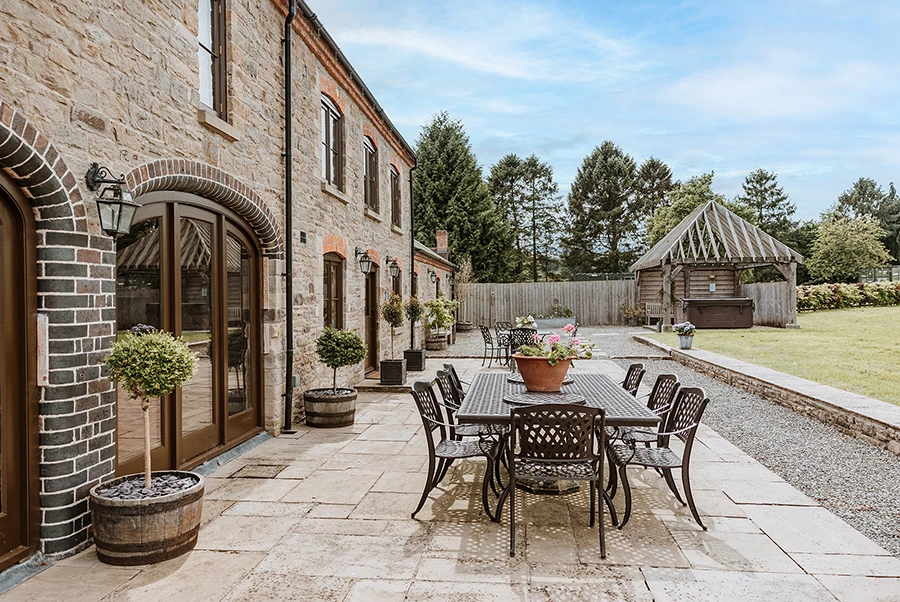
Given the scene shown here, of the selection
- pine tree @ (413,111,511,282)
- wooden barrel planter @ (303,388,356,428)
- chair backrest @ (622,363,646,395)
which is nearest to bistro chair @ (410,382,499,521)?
chair backrest @ (622,363,646,395)

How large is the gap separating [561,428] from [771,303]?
20.3 m

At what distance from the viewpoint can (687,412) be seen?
4156mm

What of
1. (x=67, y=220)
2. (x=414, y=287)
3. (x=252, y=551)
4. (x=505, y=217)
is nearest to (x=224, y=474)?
(x=252, y=551)

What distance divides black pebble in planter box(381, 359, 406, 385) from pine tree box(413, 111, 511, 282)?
2073cm

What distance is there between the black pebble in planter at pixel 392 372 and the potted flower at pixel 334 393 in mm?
2321

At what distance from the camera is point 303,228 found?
711 centimetres

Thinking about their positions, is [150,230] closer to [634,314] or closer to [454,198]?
[634,314]

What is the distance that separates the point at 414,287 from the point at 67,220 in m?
11.5

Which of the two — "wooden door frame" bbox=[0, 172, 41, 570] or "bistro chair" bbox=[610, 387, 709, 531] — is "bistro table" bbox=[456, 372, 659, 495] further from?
"wooden door frame" bbox=[0, 172, 41, 570]

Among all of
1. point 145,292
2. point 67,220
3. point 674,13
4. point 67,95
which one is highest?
point 674,13

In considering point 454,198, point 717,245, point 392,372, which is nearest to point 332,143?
point 392,372

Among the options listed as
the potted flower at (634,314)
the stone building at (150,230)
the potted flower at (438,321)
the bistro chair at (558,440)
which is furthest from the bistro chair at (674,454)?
the potted flower at (634,314)

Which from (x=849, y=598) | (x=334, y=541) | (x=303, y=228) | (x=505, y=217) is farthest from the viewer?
(x=505, y=217)

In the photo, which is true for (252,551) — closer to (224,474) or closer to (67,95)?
(224,474)
